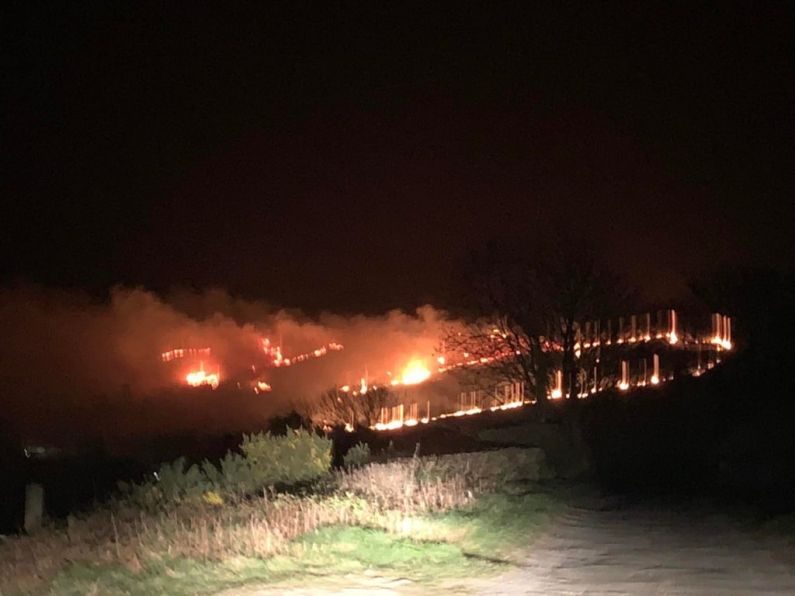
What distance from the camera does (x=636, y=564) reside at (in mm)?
10617

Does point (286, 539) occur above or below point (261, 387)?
below

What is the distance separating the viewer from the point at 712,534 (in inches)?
534

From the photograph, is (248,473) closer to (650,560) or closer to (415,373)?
(650,560)

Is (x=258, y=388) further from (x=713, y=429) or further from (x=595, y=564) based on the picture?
(x=595, y=564)

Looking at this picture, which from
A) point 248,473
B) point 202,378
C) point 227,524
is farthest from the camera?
point 202,378

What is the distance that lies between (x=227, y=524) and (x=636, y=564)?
15.5 ft

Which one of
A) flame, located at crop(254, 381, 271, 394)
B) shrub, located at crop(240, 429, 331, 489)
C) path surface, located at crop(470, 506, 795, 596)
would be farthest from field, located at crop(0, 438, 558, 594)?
flame, located at crop(254, 381, 271, 394)

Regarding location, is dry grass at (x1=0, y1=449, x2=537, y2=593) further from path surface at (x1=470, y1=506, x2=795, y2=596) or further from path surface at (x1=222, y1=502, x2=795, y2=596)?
path surface at (x1=470, y1=506, x2=795, y2=596)

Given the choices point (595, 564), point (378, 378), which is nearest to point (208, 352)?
point (378, 378)

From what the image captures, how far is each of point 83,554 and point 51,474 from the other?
20.9 metres

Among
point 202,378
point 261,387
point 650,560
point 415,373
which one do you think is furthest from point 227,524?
point 202,378

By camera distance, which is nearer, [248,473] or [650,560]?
[650,560]

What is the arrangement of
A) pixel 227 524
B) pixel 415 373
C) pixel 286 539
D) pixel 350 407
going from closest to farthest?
pixel 286 539 < pixel 227 524 < pixel 350 407 < pixel 415 373

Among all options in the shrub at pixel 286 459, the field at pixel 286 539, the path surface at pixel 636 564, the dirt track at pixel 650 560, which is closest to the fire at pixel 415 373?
the shrub at pixel 286 459
